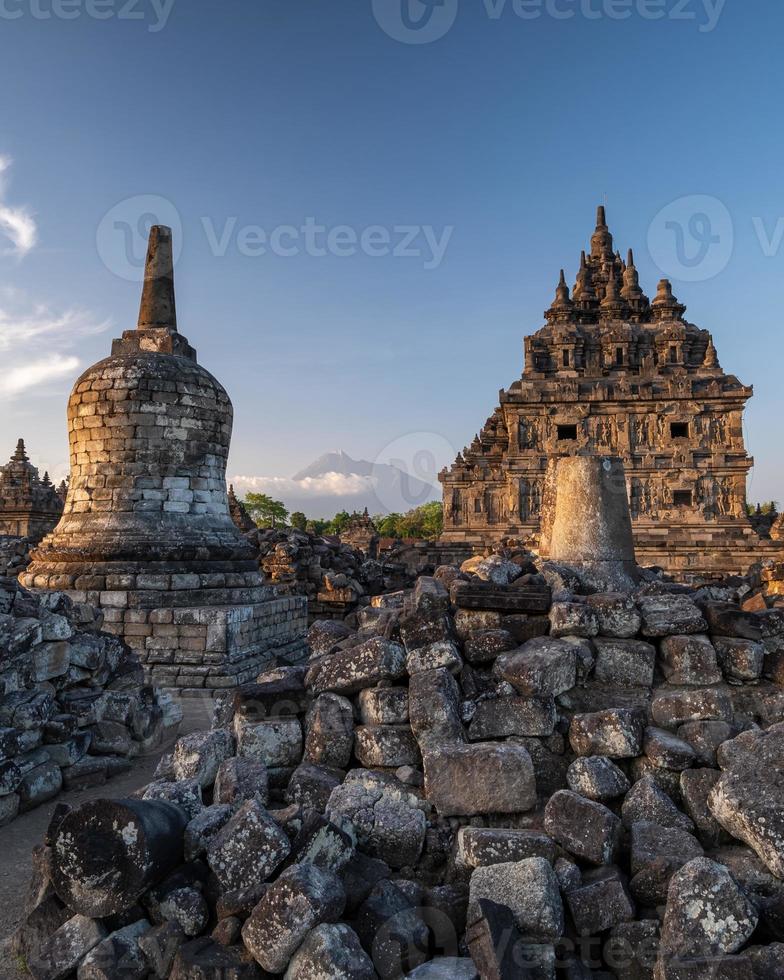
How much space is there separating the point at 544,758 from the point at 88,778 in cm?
364

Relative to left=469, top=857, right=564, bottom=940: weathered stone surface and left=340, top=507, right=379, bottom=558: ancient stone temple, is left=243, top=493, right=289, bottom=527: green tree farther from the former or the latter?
left=469, top=857, right=564, bottom=940: weathered stone surface

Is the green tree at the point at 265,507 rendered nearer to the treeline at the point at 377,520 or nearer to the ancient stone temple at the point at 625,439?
the treeline at the point at 377,520

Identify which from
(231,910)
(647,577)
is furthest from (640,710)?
(647,577)

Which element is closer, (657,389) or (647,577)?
(647,577)

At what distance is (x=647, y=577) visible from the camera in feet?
19.9

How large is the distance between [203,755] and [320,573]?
34.3ft

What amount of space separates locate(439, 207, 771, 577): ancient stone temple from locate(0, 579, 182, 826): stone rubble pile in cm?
2242

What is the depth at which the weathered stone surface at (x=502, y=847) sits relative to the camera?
2.56 meters

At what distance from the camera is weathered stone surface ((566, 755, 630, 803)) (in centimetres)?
282

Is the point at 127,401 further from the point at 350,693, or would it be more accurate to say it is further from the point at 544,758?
the point at 544,758

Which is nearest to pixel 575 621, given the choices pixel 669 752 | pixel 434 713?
pixel 669 752

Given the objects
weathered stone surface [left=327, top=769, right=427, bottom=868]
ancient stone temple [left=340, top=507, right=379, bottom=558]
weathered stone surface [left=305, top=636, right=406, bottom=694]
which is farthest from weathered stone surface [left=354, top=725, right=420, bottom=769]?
ancient stone temple [left=340, top=507, right=379, bottom=558]

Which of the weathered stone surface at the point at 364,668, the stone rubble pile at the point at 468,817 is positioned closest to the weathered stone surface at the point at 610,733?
the stone rubble pile at the point at 468,817

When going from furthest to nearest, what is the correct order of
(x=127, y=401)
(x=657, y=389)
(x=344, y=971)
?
(x=657, y=389)
(x=127, y=401)
(x=344, y=971)
